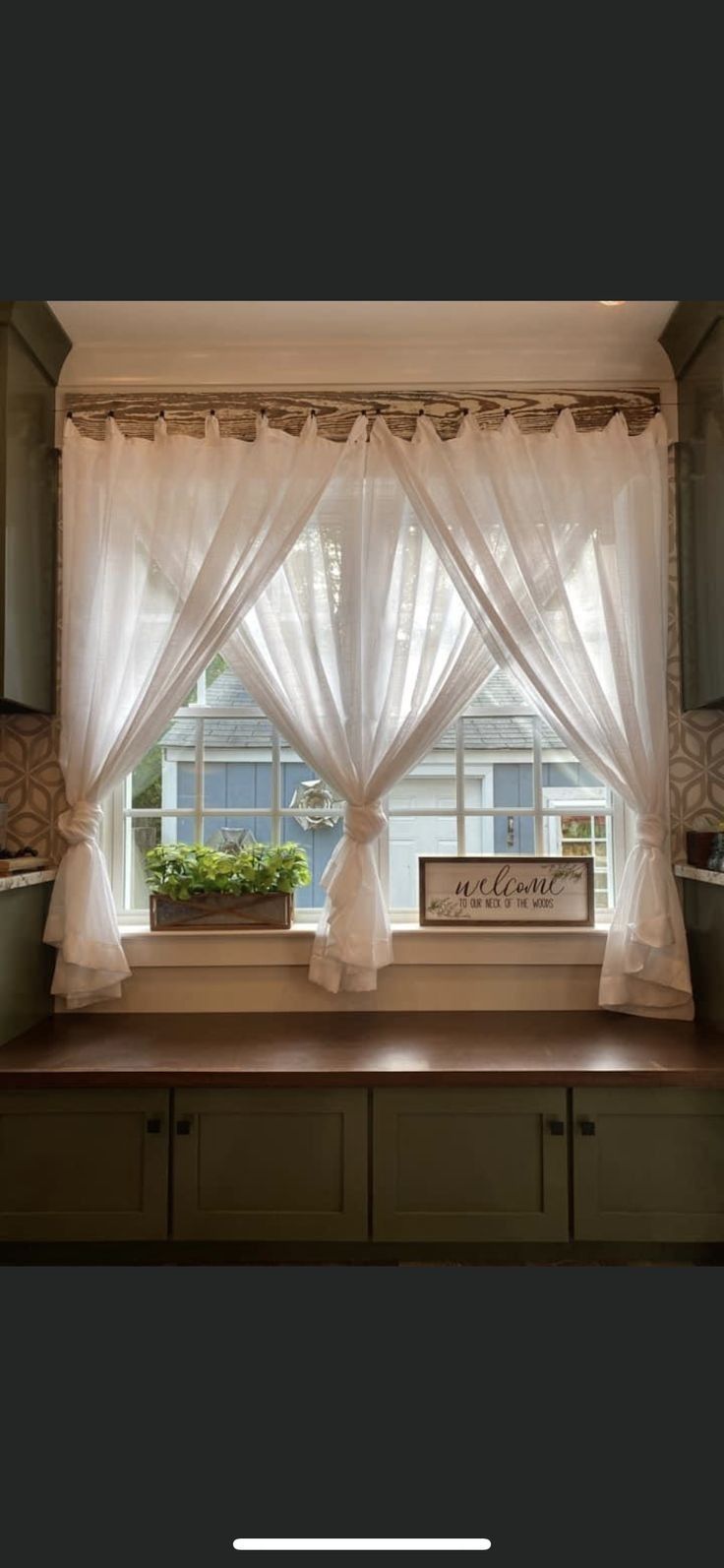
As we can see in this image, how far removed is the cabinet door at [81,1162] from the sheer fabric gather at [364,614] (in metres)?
0.56

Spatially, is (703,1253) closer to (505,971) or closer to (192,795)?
(505,971)

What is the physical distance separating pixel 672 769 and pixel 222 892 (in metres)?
1.70

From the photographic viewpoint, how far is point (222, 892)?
2.93m

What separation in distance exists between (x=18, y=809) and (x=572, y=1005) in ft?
7.05

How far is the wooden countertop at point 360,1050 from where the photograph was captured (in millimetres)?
2281

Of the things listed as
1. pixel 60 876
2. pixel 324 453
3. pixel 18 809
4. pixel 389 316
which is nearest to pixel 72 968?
pixel 60 876

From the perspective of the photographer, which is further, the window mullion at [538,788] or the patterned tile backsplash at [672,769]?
the window mullion at [538,788]

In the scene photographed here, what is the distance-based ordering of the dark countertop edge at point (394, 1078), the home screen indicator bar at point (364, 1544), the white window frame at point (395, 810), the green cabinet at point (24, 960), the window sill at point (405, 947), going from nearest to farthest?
1. the home screen indicator bar at point (364, 1544)
2. the dark countertop edge at point (394, 1078)
3. the green cabinet at point (24, 960)
4. the window sill at point (405, 947)
5. the white window frame at point (395, 810)

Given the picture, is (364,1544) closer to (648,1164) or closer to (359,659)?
(648,1164)

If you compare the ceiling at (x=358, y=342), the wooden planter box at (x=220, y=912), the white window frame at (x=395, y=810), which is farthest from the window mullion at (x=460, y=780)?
the ceiling at (x=358, y=342)

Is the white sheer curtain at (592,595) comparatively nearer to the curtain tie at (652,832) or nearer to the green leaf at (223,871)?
the curtain tie at (652,832)

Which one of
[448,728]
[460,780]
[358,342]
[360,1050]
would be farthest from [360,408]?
[360,1050]

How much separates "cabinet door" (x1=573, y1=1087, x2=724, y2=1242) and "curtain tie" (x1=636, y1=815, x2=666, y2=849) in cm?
84

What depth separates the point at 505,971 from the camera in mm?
2930
